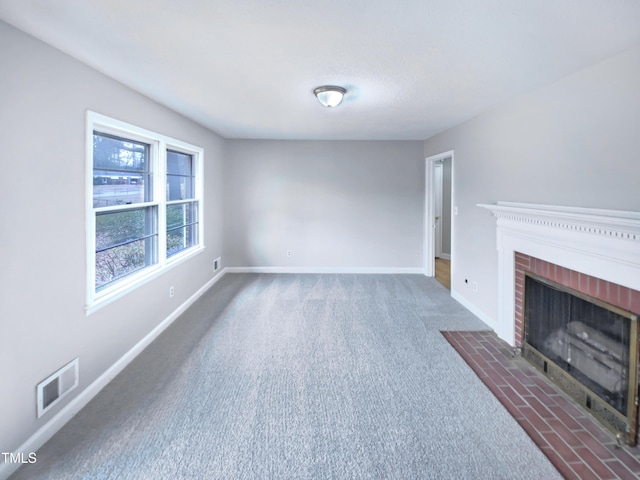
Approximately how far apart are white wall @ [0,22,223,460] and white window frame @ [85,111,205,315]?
0.22 feet

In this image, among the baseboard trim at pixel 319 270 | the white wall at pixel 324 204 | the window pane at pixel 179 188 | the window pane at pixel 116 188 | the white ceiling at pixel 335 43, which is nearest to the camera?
the white ceiling at pixel 335 43

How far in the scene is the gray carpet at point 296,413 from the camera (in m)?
1.82

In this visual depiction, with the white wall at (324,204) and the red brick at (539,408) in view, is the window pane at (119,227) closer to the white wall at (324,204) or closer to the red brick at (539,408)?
the white wall at (324,204)

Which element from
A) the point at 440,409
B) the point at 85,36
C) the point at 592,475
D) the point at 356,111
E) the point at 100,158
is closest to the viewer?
the point at 592,475

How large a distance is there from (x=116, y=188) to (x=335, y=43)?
224cm

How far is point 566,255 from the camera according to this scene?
2553 millimetres

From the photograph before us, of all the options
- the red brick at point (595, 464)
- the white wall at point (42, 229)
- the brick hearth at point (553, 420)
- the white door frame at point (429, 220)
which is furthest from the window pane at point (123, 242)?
the white door frame at point (429, 220)

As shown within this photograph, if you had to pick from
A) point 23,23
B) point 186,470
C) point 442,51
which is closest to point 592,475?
point 186,470

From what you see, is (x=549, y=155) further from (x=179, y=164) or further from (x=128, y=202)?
(x=179, y=164)

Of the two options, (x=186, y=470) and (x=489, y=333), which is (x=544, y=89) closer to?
(x=489, y=333)

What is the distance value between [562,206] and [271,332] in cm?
290

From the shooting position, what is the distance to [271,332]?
3580mm

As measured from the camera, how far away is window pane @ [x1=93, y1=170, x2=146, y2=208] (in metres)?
2.70

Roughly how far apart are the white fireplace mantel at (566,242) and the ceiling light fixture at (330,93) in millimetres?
1886
